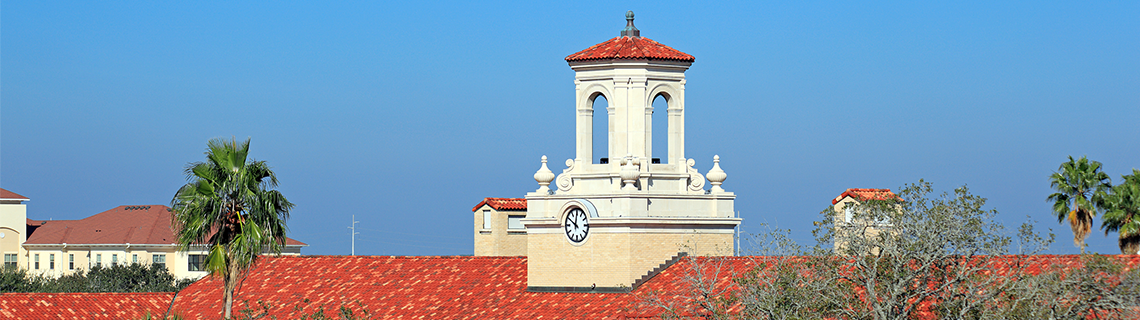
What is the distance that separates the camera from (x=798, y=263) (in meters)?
30.0

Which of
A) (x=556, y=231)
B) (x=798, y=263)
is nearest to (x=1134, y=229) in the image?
(x=556, y=231)

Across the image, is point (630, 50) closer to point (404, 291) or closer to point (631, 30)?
point (631, 30)

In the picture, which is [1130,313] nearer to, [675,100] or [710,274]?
[710,274]

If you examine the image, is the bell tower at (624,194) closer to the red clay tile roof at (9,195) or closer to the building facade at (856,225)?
the building facade at (856,225)

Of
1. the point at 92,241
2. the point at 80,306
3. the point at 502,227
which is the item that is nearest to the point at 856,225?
the point at 80,306

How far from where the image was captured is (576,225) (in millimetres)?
39844

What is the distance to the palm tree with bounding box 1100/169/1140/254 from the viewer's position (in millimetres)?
56781

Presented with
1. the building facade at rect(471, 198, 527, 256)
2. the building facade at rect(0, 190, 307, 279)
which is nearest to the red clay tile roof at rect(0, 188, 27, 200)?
the building facade at rect(0, 190, 307, 279)

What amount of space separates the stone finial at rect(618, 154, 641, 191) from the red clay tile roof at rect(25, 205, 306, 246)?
236 feet

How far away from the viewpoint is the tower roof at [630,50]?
3925 cm

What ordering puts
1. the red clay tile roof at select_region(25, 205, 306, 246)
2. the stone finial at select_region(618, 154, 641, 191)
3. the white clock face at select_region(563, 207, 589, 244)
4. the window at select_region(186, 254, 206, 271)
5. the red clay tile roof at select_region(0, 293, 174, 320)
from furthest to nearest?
the red clay tile roof at select_region(25, 205, 306, 246) → the window at select_region(186, 254, 206, 271) → the red clay tile roof at select_region(0, 293, 174, 320) → the white clock face at select_region(563, 207, 589, 244) → the stone finial at select_region(618, 154, 641, 191)

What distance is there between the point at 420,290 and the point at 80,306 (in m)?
11.7

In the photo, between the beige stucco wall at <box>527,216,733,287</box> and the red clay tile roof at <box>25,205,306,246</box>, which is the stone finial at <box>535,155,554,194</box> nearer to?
the beige stucco wall at <box>527,216,733,287</box>

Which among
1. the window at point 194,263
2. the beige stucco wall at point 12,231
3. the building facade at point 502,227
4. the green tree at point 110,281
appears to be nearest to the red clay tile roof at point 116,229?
the beige stucco wall at point 12,231
